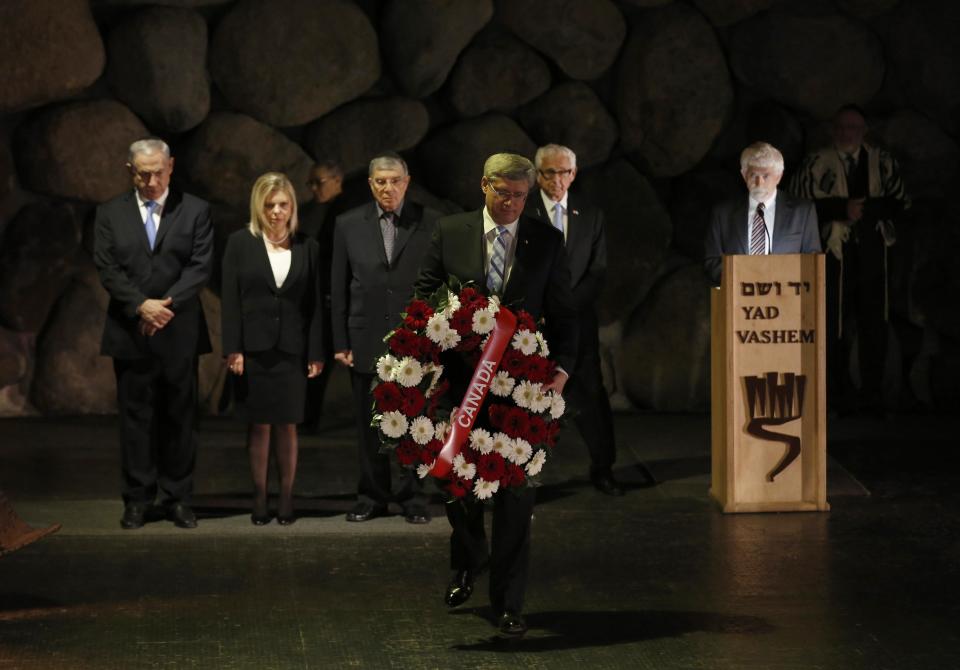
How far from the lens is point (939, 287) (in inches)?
383

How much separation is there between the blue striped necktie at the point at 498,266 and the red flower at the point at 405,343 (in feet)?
1.04

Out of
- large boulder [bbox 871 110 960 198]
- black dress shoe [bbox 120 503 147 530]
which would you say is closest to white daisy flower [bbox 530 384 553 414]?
black dress shoe [bbox 120 503 147 530]

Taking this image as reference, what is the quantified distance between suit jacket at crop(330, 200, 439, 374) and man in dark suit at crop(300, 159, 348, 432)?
0.11 m

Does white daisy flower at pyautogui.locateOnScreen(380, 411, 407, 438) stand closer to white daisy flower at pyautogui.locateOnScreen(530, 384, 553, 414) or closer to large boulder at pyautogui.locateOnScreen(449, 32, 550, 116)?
white daisy flower at pyautogui.locateOnScreen(530, 384, 553, 414)

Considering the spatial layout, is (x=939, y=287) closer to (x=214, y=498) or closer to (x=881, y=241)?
(x=881, y=241)

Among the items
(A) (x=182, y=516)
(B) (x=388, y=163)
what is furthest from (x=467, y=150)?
(A) (x=182, y=516)

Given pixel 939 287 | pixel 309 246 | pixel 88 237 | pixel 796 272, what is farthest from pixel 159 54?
pixel 939 287

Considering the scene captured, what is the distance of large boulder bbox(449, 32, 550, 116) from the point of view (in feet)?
30.9

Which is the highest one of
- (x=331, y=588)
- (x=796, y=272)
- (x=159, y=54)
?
(x=159, y=54)

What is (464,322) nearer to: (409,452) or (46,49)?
(409,452)

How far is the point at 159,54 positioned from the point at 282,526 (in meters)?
3.14

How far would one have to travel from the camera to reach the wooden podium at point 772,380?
703 cm

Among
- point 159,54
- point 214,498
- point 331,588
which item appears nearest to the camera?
point 331,588

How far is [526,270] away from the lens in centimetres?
545
